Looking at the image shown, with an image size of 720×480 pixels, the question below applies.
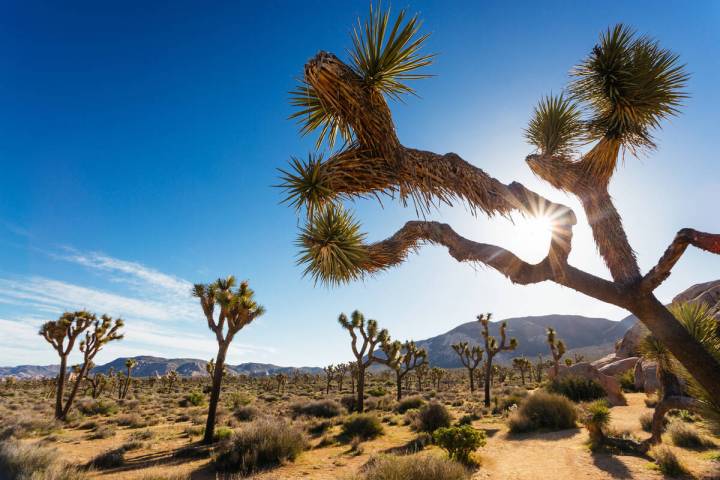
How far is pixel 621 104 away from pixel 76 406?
32.4 m

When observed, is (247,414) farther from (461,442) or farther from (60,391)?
(461,442)

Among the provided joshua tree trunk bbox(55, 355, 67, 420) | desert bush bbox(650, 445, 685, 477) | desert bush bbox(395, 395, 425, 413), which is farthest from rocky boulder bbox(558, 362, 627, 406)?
joshua tree trunk bbox(55, 355, 67, 420)

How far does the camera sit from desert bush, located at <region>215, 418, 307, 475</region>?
31.0 feet

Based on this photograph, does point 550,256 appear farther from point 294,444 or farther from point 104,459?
point 104,459

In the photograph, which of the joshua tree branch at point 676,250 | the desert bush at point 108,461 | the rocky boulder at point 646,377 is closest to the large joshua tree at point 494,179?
the joshua tree branch at point 676,250

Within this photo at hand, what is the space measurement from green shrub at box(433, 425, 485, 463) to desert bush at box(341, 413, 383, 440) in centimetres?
502

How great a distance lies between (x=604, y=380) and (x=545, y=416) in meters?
9.08

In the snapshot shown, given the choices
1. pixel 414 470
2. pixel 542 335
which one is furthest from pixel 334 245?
pixel 542 335

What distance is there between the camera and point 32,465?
717cm

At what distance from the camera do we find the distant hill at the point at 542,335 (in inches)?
5402

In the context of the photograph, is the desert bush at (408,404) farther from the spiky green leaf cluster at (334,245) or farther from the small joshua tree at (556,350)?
the spiky green leaf cluster at (334,245)

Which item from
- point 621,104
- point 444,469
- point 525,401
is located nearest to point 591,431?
point 525,401

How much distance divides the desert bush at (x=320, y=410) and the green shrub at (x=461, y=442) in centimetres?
1132

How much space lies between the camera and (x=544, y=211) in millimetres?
4648
